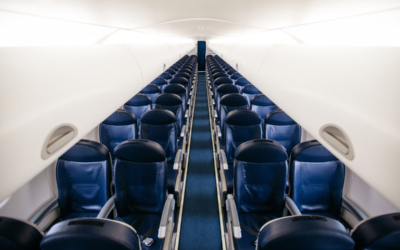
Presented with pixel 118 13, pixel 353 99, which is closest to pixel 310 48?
pixel 353 99

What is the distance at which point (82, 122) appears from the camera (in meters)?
1.47

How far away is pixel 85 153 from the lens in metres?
2.53

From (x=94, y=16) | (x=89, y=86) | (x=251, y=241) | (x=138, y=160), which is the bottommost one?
(x=251, y=241)

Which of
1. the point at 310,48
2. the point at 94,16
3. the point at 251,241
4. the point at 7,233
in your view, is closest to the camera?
the point at 7,233

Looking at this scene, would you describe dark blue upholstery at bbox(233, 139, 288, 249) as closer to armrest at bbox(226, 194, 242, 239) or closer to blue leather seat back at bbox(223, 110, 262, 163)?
armrest at bbox(226, 194, 242, 239)

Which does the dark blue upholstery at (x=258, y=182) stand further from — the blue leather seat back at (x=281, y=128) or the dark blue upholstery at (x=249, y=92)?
the dark blue upholstery at (x=249, y=92)

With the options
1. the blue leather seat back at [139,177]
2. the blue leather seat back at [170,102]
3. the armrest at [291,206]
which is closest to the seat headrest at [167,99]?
the blue leather seat back at [170,102]

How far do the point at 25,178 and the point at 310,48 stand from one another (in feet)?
6.42

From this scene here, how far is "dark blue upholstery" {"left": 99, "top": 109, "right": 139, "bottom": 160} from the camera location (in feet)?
12.2

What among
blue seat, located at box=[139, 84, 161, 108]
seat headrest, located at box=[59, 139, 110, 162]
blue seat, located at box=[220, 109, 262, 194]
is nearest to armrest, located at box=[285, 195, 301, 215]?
blue seat, located at box=[220, 109, 262, 194]

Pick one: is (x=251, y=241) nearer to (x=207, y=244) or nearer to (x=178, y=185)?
(x=207, y=244)

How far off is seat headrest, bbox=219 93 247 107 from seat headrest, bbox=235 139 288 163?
2194mm

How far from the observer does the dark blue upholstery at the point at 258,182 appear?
8.15ft

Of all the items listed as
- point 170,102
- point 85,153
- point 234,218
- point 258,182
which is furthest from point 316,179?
point 170,102
